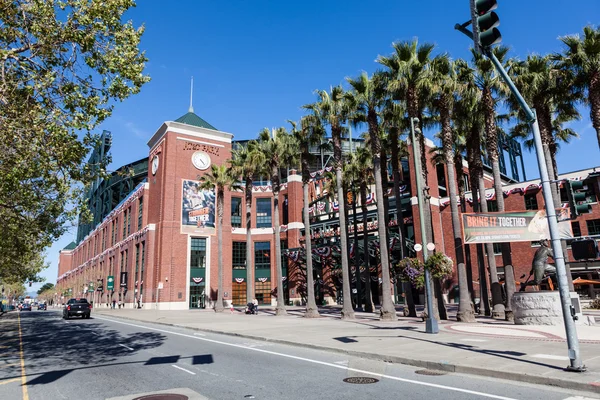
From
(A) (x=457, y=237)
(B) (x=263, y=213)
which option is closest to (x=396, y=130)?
(A) (x=457, y=237)

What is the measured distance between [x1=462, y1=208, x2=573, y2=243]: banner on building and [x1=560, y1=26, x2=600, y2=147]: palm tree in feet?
23.9

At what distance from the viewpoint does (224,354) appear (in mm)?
13133

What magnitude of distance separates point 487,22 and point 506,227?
1268cm

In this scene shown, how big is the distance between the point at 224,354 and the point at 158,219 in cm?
4566

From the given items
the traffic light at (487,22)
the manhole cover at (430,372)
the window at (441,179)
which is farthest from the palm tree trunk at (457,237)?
the window at (441,179)

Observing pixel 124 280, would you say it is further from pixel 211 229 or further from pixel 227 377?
pixel 227 377

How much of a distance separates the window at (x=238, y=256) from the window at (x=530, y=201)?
37.1 m

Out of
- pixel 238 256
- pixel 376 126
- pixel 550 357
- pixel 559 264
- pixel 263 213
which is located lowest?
pixel 550 357

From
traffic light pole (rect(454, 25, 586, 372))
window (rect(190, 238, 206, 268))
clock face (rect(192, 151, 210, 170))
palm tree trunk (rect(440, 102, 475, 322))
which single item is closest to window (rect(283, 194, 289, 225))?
window (rect(190, 238, 206, 268))

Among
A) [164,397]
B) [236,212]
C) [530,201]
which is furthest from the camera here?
[236,212]

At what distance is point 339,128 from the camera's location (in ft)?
93.1

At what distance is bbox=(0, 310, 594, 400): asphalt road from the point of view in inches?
300

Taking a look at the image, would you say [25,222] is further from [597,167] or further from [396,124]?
[597,167]

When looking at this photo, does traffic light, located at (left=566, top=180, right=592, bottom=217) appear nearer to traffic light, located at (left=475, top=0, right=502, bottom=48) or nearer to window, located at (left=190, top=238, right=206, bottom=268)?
traffic light, located at (left=475, top=0, right=502, bottom=48)
